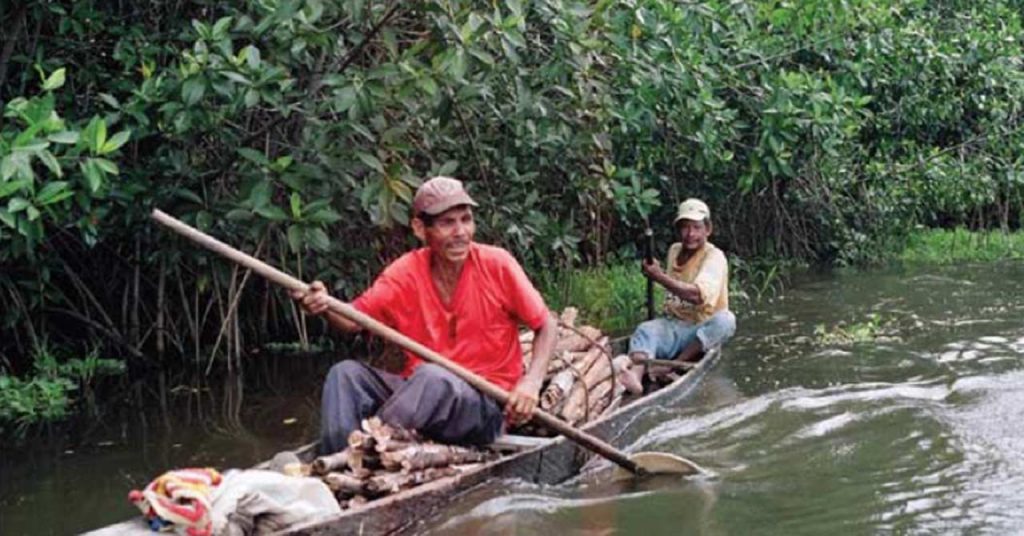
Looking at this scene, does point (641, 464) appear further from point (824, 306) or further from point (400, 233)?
point (824, 306)

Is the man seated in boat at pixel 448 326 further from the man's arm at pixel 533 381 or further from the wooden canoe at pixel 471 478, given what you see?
the wooden canoe at pixel 471 478

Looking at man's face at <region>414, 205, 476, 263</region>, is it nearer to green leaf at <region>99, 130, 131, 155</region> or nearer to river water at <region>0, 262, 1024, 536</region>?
river water at <region>0, 262, 1024, 536</region>

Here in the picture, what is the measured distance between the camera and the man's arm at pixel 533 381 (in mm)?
5246

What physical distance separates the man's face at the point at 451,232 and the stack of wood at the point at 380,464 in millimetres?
764

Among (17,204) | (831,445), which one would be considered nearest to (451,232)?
(17,204)

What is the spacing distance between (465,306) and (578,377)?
4.16 feet

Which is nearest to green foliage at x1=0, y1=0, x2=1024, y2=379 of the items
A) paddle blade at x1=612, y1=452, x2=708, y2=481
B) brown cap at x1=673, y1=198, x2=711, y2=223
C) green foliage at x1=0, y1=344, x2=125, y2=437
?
green foliage at x1=0, y1=344, x2=125, y2=437

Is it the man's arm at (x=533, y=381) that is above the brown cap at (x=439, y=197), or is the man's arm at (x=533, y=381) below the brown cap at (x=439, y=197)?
below

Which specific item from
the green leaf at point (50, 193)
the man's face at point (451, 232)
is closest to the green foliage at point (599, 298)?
the man's face at point (451, 232)

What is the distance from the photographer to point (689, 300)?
7828mm

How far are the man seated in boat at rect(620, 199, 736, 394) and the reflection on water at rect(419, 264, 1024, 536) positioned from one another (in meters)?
0.32

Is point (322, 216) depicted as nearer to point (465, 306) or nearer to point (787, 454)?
point (465, 306)

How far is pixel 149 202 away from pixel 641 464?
354 centimetres

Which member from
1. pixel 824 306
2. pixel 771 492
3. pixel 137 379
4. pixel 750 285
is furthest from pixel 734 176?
pixel 771 492
